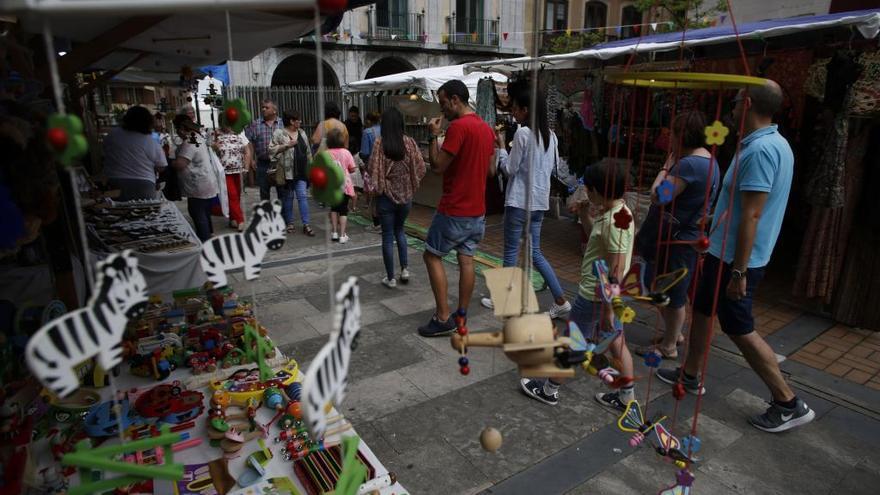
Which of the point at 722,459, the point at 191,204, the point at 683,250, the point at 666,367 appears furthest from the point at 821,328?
the point at 191,204

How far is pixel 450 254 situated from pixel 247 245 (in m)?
4.58

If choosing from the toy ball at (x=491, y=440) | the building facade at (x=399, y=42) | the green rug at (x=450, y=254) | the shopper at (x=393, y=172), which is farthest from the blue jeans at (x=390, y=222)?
the building facade at (x=399, y=42)

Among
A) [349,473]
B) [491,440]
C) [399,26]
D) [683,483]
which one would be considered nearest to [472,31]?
[399,26]

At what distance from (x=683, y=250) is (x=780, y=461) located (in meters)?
1.18

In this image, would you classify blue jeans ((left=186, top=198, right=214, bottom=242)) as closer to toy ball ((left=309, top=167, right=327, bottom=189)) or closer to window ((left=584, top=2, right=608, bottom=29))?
toy ball ((left=309, top=167, right=327, bottom=189))

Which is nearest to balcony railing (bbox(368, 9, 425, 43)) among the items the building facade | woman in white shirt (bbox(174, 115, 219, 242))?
the building facade

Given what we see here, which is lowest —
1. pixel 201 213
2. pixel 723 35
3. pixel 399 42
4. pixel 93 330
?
pixel 201 213

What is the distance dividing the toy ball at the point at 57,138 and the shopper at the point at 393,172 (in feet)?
10.5

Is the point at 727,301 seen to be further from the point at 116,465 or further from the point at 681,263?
the point at 116,465

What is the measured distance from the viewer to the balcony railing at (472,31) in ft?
61.6

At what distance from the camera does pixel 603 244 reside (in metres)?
2.46

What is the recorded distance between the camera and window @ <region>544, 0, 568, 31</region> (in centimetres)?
1991

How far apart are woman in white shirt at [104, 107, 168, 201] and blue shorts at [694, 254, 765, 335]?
4355 mm

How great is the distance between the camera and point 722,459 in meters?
2.52
